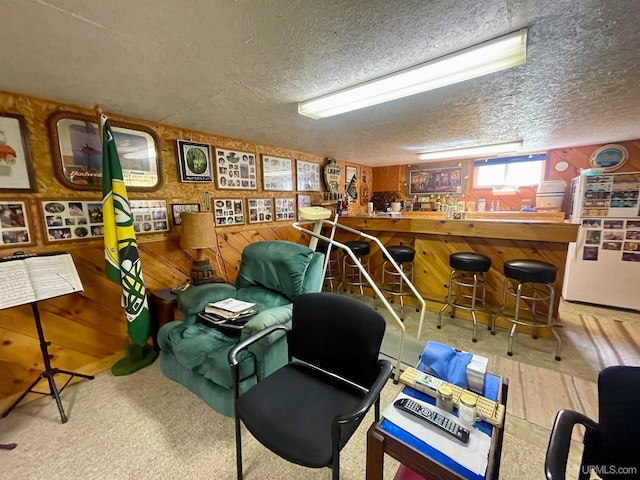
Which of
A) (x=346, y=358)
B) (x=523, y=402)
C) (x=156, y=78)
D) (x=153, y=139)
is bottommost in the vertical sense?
(x=523, y=402)

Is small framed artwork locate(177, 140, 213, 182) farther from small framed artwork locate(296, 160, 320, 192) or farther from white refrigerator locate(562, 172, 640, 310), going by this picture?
white refrigerator locate(562, 172, 640, 310)

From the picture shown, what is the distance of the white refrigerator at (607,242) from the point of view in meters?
3.20

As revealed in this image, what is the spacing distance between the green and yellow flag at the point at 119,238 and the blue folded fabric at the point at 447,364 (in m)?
2.16

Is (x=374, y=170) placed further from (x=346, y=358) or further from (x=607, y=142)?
(x=346, y=358)

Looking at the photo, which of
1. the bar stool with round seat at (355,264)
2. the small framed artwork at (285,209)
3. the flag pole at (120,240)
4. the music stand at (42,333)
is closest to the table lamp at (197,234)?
the flag pole at (120,240)

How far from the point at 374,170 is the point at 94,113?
4884 millimetres

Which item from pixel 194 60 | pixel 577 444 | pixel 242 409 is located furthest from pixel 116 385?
pixel 577 444

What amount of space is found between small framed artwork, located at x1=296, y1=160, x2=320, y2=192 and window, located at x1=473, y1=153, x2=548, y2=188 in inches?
120

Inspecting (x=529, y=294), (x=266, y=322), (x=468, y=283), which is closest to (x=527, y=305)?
(x=529, y=294)

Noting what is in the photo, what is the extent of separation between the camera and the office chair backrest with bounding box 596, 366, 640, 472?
0.84 meters

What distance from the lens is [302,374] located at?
4.76ft

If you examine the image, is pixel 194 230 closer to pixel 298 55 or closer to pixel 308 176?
pixel 298 55

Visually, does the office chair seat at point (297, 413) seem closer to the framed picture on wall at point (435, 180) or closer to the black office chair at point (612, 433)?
the black office chair at point (612, 433)

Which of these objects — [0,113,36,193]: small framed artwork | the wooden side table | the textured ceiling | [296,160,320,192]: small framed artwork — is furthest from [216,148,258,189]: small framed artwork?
[0,113,36,193]: small framed artwork
